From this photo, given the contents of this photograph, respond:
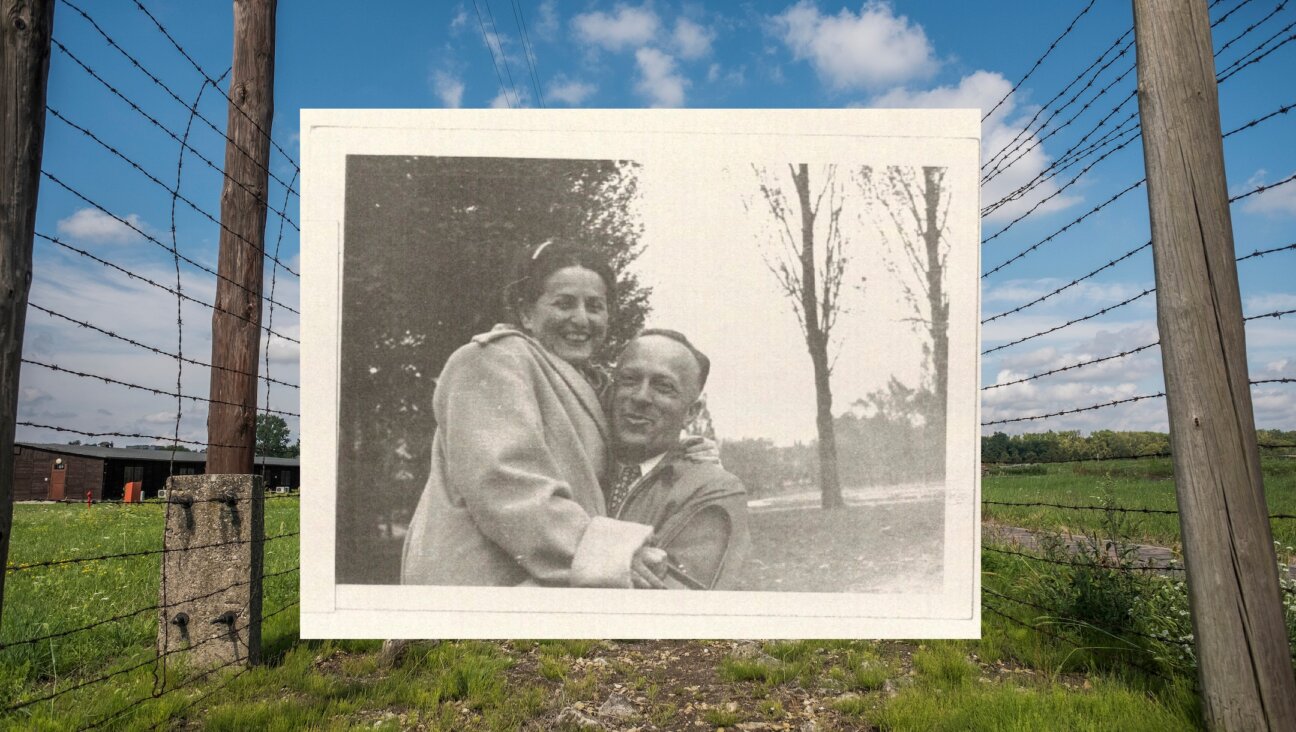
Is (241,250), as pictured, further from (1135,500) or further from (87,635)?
(1135,500)

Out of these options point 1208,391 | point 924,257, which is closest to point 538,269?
point 924,257

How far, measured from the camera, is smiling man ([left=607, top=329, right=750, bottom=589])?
8.68 ft

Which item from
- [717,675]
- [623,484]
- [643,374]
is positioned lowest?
[717,675]

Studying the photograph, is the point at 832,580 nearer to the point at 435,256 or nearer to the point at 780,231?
the point at 780,231

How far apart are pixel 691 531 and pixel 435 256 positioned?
1.45m

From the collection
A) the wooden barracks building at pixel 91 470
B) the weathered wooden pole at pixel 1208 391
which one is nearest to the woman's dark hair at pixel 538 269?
→ the weathered wooden pole at pixel 1208 391

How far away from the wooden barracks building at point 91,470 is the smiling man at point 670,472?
3388 centimetres

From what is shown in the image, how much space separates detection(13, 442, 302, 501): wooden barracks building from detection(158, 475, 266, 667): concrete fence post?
3163cm

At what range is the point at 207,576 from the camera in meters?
3.76

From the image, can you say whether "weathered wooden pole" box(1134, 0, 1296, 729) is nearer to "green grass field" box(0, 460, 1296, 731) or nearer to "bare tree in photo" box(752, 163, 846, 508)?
"green grass field" box(0, 460, 1296, 731)

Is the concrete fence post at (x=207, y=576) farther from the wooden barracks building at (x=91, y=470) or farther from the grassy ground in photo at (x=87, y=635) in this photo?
the wooden barracks building at (x=91, y=470)

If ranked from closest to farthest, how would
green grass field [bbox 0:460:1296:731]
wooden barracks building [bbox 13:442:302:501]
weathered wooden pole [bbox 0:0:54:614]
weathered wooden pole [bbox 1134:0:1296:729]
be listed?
1. weathered wooden pole [bbox 0:0:54:614]
2. weathered wooden pole [bbox 1134:0:1296:729]
3. green grass field [bbox 0:460:1296:731]
4. wooden barracks building [bbox 13:442:302:501]

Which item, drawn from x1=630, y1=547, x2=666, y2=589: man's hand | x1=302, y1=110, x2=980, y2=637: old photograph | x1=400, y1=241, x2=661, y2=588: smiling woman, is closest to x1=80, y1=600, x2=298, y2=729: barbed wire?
x1=302, y1=110, x2=980, y2=637: old photograph

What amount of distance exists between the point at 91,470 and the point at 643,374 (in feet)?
133
